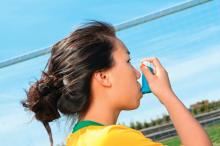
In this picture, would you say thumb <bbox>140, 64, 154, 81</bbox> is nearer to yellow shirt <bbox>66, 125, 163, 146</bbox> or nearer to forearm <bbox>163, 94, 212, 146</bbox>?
forearm <bbox>163, 94, 212, 146</bbox>

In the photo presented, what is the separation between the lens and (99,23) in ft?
5.63

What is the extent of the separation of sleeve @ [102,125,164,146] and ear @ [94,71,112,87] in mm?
127

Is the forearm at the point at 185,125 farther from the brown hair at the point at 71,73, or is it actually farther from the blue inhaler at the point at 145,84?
the brown hair at the point at 71,73

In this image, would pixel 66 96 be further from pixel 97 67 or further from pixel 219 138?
pixel 219 138

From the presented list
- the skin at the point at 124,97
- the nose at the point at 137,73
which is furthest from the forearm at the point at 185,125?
the nose at the point at 137,73

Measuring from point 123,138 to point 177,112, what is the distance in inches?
6.9

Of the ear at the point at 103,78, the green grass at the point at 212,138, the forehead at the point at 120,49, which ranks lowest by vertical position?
the green grass at the point at 212,138

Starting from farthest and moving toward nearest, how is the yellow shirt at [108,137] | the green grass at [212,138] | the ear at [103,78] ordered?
the green grass at [212,138], the ear at [103,78], the yellow shirt at [108,137]

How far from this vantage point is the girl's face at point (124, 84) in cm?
157

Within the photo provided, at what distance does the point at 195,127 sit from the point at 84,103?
0.93 feet

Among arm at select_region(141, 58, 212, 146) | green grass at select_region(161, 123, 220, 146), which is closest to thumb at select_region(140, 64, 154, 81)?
arm at select_region(141, 58, 212, 146)

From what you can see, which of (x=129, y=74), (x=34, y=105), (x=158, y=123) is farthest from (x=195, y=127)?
(x=158, y=123)

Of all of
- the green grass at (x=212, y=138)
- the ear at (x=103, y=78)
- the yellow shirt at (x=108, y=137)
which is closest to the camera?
the yellow shirt at (x=108, y=137)

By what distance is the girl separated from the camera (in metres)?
1.53
